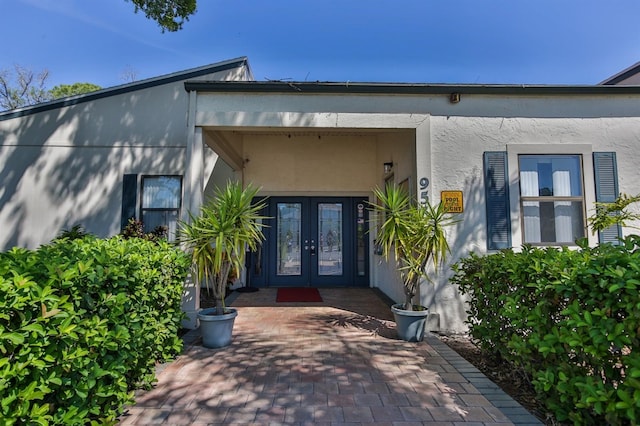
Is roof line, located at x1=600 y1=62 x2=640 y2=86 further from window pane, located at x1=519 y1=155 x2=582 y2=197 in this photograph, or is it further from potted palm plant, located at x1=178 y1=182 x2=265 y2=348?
potted palm plant, located at x1=178 y1=182 x2=265 y2=348

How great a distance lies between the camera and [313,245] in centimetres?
826

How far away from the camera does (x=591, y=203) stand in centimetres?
483

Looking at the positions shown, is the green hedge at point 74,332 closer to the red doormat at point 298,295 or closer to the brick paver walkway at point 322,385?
the brick paver walkway at point 322,385

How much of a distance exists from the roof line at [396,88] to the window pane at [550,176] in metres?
1.02

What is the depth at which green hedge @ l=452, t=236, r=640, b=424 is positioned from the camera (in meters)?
1.84

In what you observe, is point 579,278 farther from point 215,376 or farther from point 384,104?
point 384,104

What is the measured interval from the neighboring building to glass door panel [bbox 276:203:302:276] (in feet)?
0.12

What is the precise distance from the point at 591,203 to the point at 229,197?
17.3 feet

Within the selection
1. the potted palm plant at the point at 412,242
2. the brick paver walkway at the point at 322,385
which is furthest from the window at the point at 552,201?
the brick paver walkway at the point at 322,385

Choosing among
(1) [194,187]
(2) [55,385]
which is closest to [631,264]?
(2) [55,385]

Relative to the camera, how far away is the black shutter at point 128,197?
21.5 ft

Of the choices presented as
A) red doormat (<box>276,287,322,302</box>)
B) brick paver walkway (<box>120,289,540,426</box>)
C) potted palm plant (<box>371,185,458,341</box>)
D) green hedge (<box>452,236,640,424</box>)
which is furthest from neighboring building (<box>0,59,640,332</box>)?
green hedge (<box>452,236,640,424</box>)

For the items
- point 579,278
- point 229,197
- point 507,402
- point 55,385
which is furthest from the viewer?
point 229,197

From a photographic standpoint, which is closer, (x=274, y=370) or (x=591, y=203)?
(x=274, y=370)
